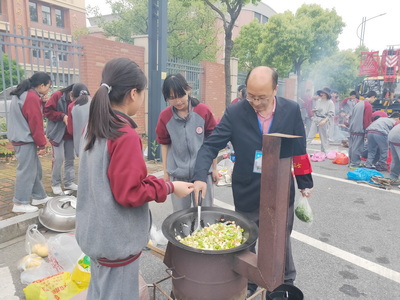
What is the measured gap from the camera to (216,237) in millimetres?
2254

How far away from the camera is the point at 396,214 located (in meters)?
5.11

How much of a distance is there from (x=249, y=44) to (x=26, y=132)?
70.9ft

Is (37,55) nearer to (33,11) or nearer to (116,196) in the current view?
(116,196)

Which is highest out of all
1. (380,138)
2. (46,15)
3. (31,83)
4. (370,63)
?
(46,15)


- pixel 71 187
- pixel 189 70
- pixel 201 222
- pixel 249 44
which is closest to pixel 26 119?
pixel 71 187

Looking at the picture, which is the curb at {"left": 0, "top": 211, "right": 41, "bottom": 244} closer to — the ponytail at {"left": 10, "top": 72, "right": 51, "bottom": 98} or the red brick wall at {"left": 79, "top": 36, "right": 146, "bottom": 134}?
the ponytail at {"left": 10, "top": 72, "right": 51, "bottom": 98}

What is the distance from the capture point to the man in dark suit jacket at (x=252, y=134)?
234 centimetres

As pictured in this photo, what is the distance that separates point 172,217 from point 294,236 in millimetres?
2453

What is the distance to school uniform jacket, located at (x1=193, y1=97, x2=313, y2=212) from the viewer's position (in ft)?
8.04

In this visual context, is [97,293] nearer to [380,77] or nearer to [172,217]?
[172,217]

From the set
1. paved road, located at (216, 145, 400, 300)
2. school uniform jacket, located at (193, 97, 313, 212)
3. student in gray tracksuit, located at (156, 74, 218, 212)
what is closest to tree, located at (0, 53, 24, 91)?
student in gray tracksuit, located at (156, 74, 218, 212)

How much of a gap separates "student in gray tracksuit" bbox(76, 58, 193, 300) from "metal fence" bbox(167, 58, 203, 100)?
7761mm

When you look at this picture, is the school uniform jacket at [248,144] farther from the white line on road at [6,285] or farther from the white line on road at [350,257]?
the white line on road at [6,285]

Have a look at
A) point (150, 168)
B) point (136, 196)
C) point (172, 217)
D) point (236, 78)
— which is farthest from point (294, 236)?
point (236, 78)
